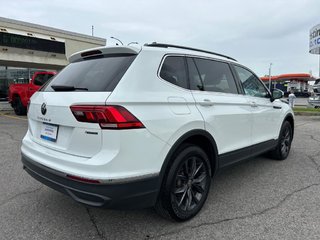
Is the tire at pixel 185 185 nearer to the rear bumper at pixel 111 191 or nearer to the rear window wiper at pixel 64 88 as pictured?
the rear bumper at pixel 111 191

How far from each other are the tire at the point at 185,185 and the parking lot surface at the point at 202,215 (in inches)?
5.6

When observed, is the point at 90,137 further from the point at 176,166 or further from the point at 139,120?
the point at 176,166

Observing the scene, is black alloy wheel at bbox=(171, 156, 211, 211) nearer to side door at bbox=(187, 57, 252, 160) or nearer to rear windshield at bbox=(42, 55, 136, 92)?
side door at bbox=(187, 57, 252, 160)

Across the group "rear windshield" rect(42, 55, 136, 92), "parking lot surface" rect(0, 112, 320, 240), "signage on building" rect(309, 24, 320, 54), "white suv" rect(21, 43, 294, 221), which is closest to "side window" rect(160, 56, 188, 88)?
"white suv" rect(21, 43, 294, 221)

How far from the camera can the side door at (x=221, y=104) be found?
3.25 meters

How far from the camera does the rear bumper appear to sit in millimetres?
2375

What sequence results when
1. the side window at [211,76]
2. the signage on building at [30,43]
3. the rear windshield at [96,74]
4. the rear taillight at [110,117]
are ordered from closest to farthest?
the rear taillight at [110,117] < the rear windshield at [96,74] < the side window at [211,76] < the signage on building at [30,43]

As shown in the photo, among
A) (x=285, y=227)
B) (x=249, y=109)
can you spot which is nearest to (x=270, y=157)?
(x=249, y=109)

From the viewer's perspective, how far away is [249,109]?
4.09 metres

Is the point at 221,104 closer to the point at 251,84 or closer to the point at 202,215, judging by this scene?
the point at 251,84

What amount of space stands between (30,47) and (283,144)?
14606mm

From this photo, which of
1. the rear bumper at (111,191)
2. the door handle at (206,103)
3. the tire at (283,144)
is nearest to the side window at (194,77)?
the door handle at (206,103)

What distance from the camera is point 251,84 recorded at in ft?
14.6

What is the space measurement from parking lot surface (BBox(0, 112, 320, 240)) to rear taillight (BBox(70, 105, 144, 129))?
1138mm
